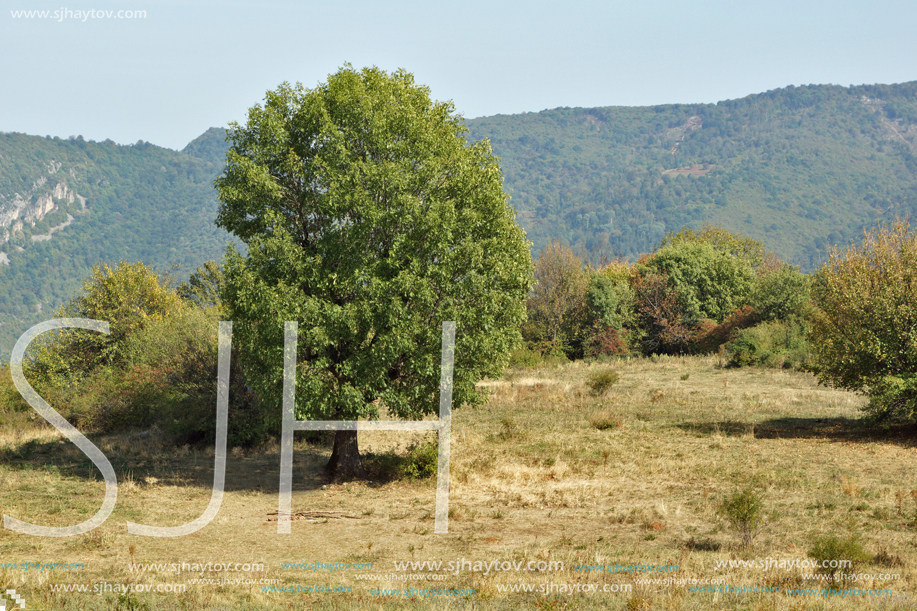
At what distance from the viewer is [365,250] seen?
19797 millimetres

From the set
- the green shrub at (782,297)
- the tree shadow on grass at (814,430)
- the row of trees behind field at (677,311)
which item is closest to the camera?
the tree shadow on grass at (814,430)

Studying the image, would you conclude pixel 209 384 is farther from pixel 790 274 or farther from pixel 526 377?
pixel 790 274

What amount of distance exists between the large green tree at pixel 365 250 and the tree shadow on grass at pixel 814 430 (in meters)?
10.6

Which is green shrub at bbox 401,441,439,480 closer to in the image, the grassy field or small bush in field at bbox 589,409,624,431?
the grassy field

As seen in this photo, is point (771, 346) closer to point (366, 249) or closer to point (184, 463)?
point (366, 249)

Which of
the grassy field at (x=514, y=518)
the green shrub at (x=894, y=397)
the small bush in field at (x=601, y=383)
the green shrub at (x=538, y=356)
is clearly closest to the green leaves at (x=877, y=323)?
the green shrub at (x=894, y=397)

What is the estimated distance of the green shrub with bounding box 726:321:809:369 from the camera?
4641cm

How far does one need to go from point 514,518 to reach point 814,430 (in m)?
14.7

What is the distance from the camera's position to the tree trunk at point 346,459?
842 inches

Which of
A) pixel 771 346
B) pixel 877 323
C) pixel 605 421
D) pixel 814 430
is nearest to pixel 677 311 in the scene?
pixel 771 346

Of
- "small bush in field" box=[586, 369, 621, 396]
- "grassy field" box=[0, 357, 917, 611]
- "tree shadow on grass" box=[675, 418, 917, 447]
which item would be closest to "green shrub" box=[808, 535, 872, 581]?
"grassy field" box=[0, 357, 917, 611]

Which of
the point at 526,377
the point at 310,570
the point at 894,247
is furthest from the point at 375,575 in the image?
the point at 526,377

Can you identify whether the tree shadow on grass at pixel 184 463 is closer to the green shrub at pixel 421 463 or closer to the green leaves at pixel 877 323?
the green shrub at pixel 421 463

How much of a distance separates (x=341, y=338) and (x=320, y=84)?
24.5ft
